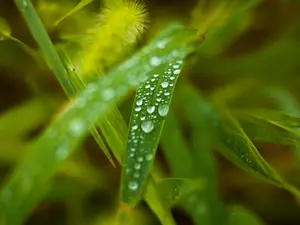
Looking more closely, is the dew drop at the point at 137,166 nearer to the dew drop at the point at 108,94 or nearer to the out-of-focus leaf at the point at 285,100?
the dew drop at the point at 108,94

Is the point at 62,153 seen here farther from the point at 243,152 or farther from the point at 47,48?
the point at 243,152

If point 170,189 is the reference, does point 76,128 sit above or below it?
above

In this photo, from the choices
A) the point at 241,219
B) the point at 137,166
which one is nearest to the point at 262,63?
the point at 241,219

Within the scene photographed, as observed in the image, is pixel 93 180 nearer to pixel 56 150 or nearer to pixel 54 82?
pixel 54 82

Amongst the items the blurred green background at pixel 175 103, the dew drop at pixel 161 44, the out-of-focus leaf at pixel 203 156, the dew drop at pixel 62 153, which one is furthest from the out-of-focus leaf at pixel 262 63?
the dew drop at pixel 62 153

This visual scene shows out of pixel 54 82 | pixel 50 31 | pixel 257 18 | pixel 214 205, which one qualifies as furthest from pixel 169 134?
pixel 257 18

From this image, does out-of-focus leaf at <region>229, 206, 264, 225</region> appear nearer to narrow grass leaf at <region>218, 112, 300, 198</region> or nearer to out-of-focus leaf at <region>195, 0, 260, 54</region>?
narrow grass leaf at <region>218, 112, 300, 198</region>

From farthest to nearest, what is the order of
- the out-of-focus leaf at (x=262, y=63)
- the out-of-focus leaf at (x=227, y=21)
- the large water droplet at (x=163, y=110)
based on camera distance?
the out-of-focus leaf at (x=262, y=63), the out-of-focus leaf at (x=227, y=21), the large water droplet at (x=163, y=110)
